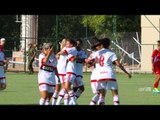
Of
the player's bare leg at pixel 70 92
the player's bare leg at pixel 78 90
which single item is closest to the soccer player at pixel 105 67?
the player's bare leg at pixel 70 92

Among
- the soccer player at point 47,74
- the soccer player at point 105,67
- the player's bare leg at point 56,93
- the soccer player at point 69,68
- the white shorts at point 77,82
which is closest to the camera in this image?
the soccer player at point 105,67

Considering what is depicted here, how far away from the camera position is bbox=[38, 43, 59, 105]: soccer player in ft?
44.4

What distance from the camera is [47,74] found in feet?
45.2

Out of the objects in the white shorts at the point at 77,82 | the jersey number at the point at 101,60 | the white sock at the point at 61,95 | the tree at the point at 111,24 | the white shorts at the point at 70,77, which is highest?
the tree at the point at 111,24

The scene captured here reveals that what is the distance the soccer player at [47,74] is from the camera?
44.4 ft

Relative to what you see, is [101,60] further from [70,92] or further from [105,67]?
[70,92]

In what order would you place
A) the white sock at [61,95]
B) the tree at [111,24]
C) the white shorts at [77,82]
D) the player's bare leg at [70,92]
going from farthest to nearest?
the tree at [111,24], the white shorts at [77,82], the white sock at [61,95], the player's bare leg at [70,92]

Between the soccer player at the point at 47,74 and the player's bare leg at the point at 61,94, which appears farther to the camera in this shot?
the player's bare leg at the point at 61,94

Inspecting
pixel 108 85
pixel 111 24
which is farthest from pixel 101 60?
pixel 111 24

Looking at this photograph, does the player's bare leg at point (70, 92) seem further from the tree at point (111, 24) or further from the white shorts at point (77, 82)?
the tree at point (111, 24)

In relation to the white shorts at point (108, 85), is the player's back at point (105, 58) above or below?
above

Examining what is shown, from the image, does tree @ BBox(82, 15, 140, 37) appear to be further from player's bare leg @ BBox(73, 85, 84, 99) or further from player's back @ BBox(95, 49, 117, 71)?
player's back @ BBox(95, 49, 117, 71)
